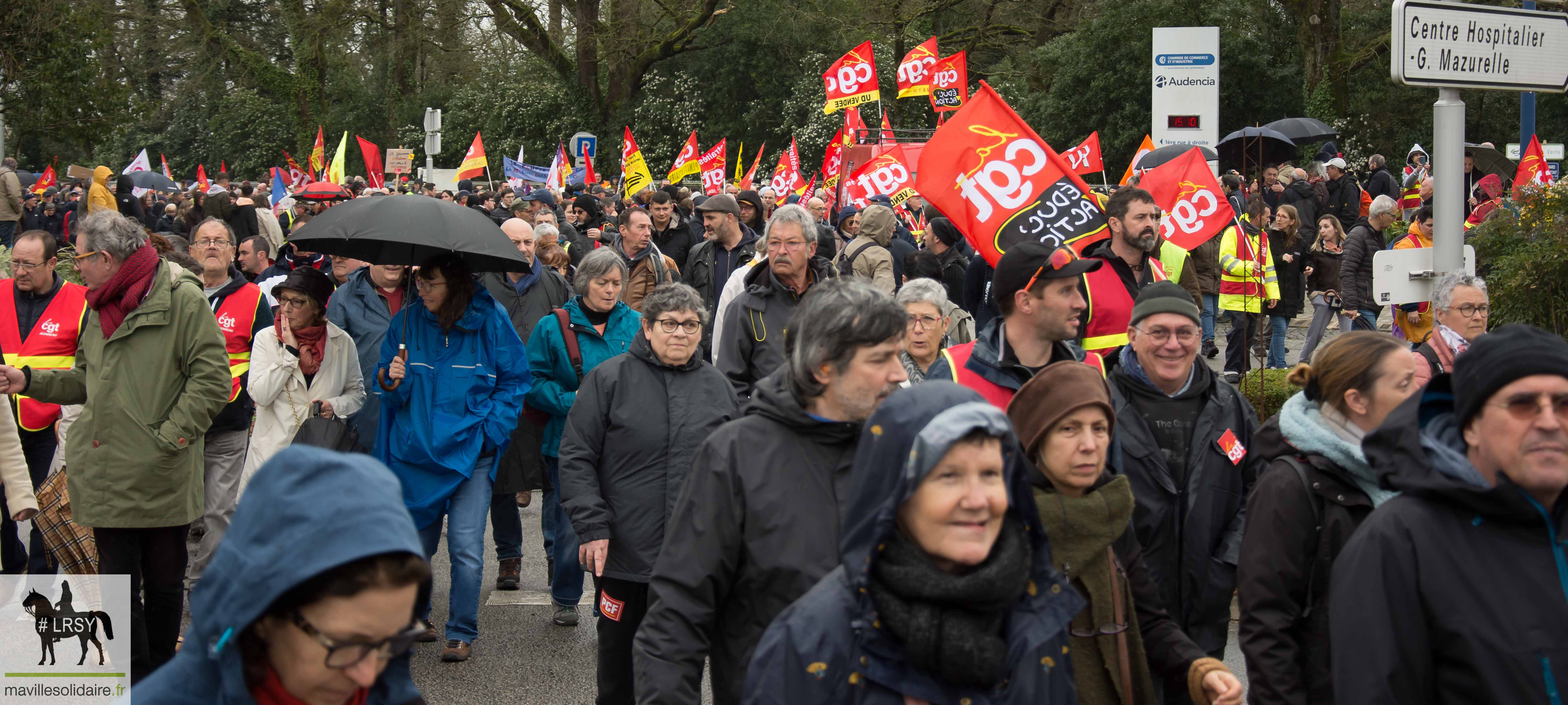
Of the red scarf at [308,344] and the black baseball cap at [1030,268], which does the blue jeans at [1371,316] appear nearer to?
the black baseball cap at [1030,268]

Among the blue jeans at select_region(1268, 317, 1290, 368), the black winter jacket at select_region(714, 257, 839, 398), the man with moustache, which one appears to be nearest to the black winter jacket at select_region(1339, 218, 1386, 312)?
the blue jeans at select_region(1268, 317, 1290, 368)

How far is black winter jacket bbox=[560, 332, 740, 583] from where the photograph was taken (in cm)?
459

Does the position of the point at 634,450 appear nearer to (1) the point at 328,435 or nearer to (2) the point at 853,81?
(1) the point at 328,435

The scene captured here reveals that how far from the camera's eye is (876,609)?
214 cm

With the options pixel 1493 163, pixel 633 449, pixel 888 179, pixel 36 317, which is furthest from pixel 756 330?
pixel 1493 163

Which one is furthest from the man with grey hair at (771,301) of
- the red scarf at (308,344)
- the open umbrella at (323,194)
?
the open umbrella at (323,194)

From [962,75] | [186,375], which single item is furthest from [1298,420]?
[962,75]

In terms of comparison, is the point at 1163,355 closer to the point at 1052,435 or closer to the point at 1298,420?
the point at 1298,420

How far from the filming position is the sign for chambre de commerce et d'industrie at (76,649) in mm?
5035

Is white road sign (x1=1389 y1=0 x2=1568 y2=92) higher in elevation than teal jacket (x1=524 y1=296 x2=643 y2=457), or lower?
higher

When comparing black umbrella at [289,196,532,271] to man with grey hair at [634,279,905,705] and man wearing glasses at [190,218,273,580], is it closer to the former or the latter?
man wearing glasses at [190,218,273,580]

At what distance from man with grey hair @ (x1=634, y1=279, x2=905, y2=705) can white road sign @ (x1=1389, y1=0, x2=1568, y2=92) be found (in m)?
3.20

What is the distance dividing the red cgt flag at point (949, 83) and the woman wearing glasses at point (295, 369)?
1273cm

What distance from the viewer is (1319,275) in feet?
43.9
